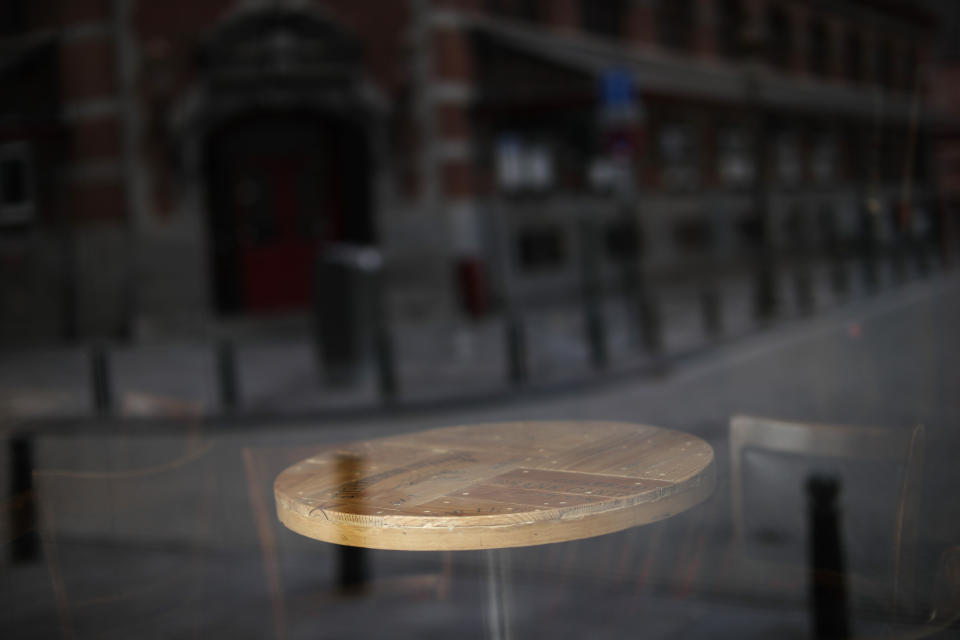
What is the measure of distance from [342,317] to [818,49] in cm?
589

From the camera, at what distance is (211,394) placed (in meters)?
9.68

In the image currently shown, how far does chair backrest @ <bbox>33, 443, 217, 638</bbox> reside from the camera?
12.8 ft

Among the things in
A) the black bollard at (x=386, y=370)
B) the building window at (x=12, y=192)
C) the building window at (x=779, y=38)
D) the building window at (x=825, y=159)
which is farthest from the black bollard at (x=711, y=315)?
the building window at (x=12, y=192)

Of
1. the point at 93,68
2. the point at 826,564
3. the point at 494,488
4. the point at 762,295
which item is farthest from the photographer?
the point at 93,68

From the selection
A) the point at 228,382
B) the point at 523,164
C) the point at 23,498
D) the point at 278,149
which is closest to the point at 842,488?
the point at 23,498

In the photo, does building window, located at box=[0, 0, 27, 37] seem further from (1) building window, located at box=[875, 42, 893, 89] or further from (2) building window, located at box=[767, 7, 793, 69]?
(1) building window, located at box=[875, 42, 893, 89]

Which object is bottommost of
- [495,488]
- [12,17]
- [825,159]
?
[495,488]

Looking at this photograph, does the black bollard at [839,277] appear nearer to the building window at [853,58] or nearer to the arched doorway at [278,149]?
the building window at [853,58]

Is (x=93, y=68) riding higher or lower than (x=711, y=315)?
higher

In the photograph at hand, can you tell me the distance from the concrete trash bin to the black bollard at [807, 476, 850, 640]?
7171 mm

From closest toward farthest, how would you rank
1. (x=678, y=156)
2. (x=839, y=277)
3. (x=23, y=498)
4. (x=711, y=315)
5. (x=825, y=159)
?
(x=23, y=498)
(x=839, y=277)
(x=825, y=159)
(x=711, y=315)
(x=678, y=156)

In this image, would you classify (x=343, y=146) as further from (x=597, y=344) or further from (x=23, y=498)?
(x=23, y=498)

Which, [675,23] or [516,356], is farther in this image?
[675,23]

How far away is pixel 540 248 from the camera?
17734mm
